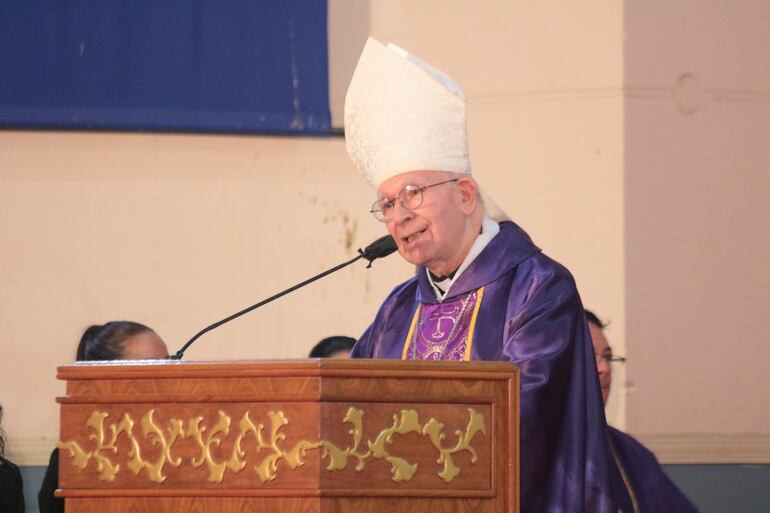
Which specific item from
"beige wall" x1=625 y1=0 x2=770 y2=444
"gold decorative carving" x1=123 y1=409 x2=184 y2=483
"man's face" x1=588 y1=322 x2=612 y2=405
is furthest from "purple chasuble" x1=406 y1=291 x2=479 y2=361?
"beige wall" x1=625 y1=0 x2=770 y2=444

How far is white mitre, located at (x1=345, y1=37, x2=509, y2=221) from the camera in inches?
137

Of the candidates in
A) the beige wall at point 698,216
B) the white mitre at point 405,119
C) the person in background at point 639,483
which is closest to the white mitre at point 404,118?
the white mitre at point 405,119

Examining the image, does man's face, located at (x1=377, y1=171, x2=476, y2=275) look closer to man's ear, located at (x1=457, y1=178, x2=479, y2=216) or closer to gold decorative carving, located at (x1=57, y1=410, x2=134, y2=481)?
man's ear, located at (x1=457, y1=178, x2=479, y2=216)

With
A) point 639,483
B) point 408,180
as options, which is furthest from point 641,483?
point 408,180

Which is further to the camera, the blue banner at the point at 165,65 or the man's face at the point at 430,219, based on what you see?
the blue banner at the point at 165,65

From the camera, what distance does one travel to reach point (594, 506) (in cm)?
294

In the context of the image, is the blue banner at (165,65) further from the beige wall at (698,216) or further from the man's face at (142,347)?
the man's face at (142,347)

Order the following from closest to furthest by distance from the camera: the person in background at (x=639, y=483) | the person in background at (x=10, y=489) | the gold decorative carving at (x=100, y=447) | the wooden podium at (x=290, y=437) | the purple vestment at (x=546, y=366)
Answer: the wooden podium at (x=290, y=437)
the gold decorative carving at (x=100, y=447)
the purple vestment at (x=546, y=366)
the person in background at (x=639, y=483)
the person in background at (x=10, y=489)

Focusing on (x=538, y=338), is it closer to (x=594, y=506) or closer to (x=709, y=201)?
(x=594, y=506)

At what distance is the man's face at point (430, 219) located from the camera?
334 cm

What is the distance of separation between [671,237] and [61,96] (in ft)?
9.47

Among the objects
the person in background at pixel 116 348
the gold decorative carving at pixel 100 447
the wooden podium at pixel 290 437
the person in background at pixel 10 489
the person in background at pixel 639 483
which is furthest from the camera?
the person in background at pixel 10 489

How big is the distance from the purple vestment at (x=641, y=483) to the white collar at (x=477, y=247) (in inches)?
22.9

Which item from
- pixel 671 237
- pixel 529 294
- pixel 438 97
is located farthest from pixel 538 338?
pixel 671 237
